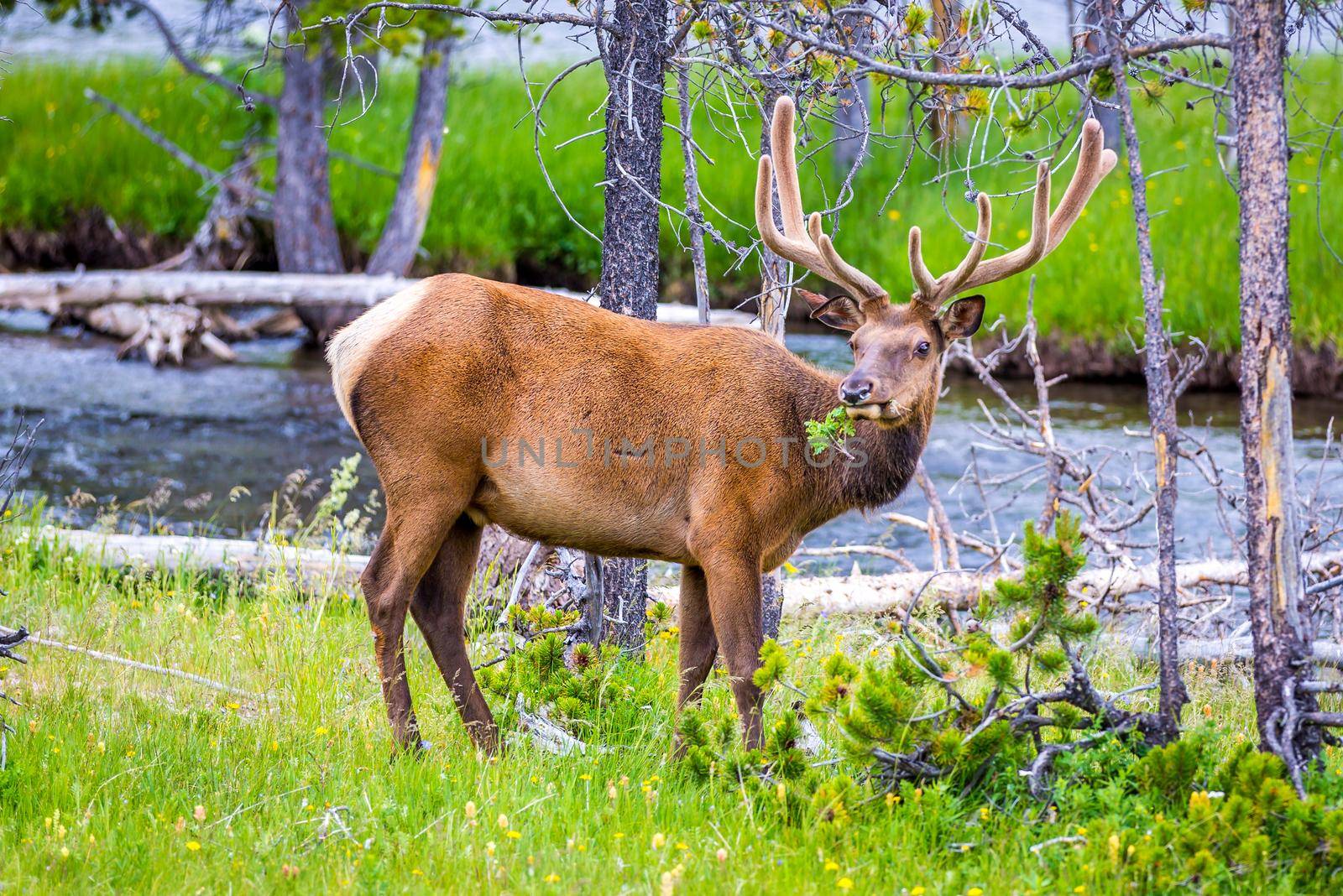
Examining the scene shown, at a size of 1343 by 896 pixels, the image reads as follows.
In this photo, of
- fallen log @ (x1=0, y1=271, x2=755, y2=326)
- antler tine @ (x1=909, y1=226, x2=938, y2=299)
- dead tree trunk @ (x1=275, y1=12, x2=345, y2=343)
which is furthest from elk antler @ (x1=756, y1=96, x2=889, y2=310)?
dead tree trunk @ (x1=275, y1=12, x2=345, y2=343)

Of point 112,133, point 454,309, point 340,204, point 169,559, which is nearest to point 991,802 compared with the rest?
point 454,309

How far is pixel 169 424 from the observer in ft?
40.9

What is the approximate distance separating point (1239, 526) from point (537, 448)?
5784 mm

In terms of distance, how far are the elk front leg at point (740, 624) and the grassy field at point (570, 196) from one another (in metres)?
9.20

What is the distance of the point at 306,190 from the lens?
15344mm

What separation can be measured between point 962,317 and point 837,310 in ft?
1.58

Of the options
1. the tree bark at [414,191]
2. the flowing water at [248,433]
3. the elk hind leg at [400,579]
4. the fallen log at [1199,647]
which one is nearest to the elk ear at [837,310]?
the elk hind leg at [400,579]

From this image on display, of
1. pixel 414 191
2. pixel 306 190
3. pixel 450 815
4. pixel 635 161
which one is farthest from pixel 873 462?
pixel 306 190

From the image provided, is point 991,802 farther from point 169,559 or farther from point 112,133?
point 112,133

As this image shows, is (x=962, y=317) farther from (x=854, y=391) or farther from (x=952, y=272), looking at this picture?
(x=854, y=391)

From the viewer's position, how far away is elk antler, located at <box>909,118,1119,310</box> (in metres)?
4.59

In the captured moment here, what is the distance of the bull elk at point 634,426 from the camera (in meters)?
4.88

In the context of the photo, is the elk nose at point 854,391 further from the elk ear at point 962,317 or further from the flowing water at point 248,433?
the flowing water at point 248,433

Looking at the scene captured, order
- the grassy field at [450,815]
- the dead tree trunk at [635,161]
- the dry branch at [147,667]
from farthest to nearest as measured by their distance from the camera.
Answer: the dead tree trunk at [635,161] < the dry branch at [147,667] < the grassy field at [450,815]
